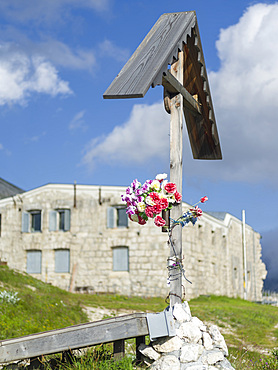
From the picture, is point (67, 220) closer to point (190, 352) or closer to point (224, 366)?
point (190, 352)

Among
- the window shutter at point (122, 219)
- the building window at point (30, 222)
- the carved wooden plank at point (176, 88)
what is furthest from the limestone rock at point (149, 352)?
the building window at point (30, 222)

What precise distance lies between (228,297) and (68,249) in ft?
32.6

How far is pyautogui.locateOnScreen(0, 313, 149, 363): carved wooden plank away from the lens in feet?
20.1

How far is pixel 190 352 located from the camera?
605cm

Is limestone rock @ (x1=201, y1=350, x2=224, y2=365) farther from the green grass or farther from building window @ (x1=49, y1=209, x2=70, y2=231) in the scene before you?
Result: building window @ (x1=49, y1=209, x2=70, y2=231)

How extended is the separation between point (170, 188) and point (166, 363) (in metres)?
2.26

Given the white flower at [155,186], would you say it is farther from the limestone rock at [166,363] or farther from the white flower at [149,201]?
the limestone rock at [166,363]

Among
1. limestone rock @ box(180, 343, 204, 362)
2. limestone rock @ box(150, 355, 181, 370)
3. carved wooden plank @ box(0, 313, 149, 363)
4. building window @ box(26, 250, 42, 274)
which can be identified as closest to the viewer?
limestone rock @ box(150, 355, 181, 370)

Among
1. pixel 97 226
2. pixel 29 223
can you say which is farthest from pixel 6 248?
pixel 97 226

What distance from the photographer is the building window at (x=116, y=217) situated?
2498cm

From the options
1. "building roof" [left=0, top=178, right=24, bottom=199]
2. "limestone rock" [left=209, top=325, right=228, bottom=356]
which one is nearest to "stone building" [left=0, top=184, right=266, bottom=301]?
"building roof" [left=0, top=178, right=24, bottom=199]

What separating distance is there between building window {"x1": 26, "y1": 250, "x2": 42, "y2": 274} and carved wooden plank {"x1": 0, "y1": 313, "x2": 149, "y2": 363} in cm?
1990

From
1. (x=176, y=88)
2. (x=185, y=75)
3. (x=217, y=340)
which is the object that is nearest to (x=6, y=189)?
(x=185, y=75)

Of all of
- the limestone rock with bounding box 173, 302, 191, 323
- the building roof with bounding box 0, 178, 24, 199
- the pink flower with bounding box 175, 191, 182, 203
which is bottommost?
the limestone rock with bounding box 173, 302, 191, 323
